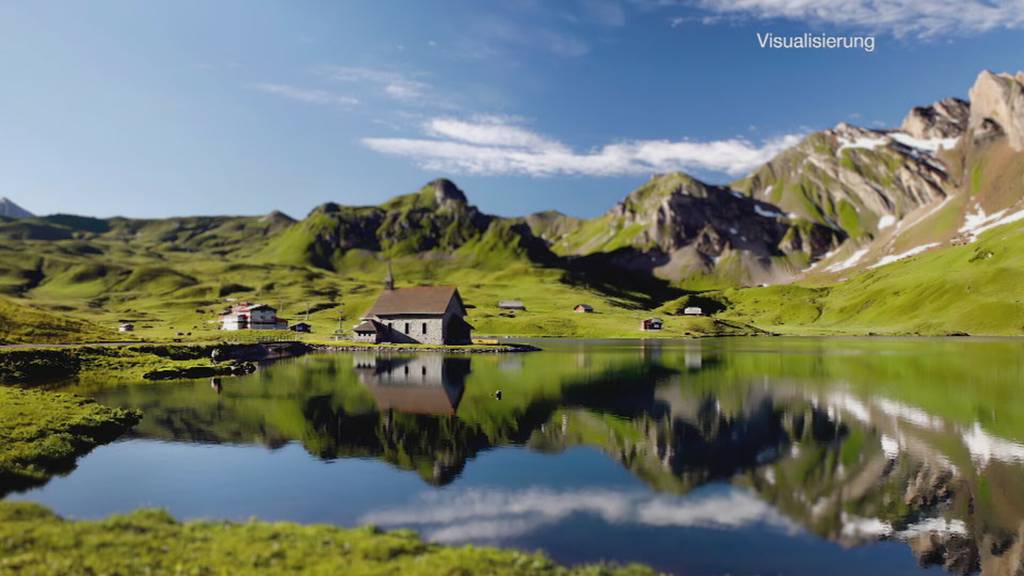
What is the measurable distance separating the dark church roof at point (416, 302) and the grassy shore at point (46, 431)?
8256 centimetres

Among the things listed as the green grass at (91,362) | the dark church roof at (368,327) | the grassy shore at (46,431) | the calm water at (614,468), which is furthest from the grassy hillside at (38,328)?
the dark church roof at (368,327)

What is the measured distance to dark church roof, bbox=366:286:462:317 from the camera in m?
129

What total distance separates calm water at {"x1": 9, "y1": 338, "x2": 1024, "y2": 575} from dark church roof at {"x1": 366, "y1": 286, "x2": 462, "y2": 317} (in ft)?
199

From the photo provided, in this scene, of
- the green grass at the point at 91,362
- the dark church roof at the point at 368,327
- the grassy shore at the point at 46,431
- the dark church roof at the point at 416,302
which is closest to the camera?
the grassy shore at the point at 46,431

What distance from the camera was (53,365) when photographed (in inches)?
2640

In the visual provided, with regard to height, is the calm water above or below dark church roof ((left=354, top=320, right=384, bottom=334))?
below

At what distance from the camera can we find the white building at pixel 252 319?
176m

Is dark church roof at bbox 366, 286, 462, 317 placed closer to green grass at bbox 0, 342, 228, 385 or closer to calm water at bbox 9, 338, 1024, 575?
green grass at bbox 0, 342, 228, 385

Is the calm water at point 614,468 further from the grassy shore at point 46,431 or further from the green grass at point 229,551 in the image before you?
the green grass at point 229,551

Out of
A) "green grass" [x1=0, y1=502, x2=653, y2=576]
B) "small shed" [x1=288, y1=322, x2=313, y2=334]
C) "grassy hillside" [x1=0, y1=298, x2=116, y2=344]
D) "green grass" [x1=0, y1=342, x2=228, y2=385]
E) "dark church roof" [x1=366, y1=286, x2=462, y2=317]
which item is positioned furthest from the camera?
"small shed" [x1=288, y1=322, x2=313, y2=334]

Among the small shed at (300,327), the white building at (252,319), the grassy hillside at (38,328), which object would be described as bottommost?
the small shed at (300,327)

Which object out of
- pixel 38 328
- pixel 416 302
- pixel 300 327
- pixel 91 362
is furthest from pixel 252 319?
pixel 91 362

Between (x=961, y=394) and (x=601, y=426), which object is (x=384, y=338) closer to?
(x=601, y=426)

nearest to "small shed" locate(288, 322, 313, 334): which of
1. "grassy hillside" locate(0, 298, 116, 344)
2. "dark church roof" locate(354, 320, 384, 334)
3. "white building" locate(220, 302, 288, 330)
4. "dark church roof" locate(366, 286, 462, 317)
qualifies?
"white building" locate(220, 302, 288, 330)
